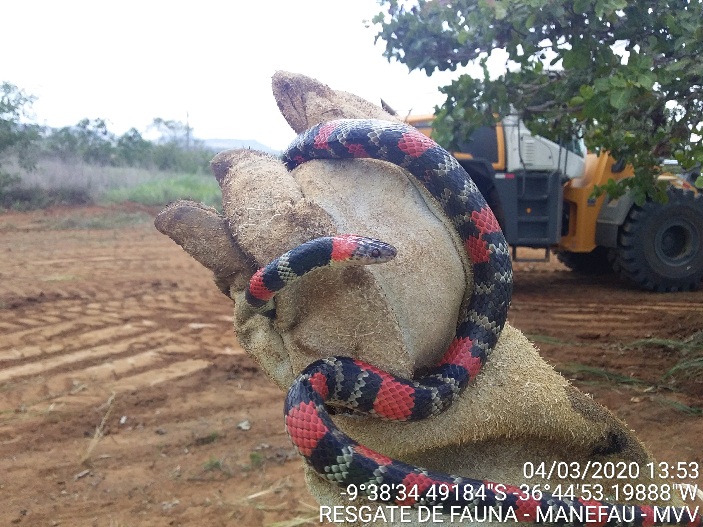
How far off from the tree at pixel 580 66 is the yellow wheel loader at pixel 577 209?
269 centimetres

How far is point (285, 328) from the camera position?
5.87 feet

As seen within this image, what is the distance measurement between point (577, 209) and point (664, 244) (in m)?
1.34

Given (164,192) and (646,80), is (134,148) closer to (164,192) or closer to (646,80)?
(164,192)

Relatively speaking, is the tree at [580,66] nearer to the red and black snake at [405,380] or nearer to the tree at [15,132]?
the red and black snake at [405,380]

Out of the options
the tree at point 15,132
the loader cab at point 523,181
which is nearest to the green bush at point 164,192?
the tree at point 15,132

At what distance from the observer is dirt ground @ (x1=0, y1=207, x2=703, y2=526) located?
3.52 metres

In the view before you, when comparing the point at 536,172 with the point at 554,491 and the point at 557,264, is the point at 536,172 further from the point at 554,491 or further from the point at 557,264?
the point at 554,491

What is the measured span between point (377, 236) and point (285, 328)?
39 cm

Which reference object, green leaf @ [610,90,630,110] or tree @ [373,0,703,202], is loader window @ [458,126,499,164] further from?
green leaf @ [610,90,630,110]

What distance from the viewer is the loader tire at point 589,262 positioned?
1009 cm

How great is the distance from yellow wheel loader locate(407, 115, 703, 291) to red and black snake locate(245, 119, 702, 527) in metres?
6.11

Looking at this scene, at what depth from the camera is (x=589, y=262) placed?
33.4 ft

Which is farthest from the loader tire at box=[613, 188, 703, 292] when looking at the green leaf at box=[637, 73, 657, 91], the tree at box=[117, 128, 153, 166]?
the tree at box=[117, 128, 153, 166]

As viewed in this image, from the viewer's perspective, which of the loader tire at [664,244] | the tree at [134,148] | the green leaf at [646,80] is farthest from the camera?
the tree at [134,148]
